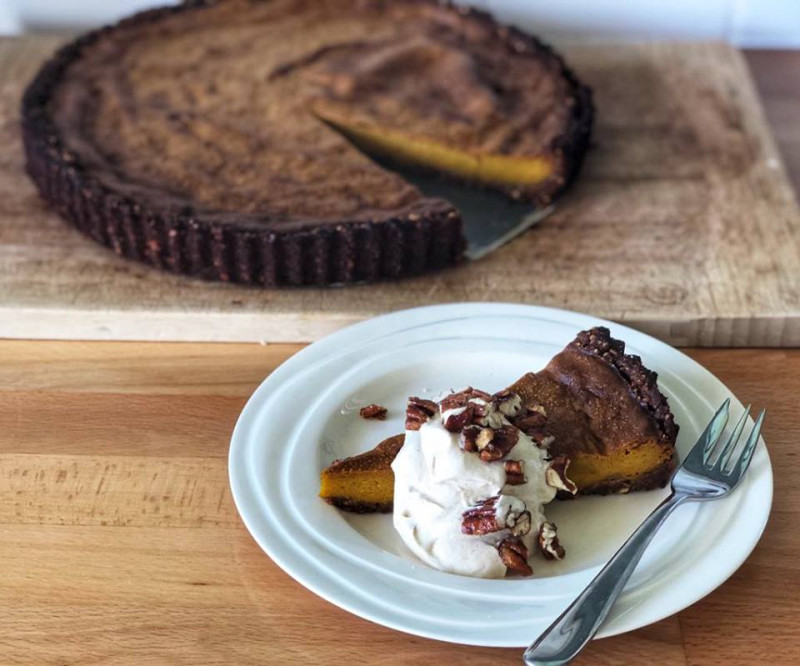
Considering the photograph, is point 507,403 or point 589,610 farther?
point 507,403

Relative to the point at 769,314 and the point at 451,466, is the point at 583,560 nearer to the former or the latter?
the point at 451,466

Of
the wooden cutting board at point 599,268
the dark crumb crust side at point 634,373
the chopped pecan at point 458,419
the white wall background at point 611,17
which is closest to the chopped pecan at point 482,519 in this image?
Answer: the chopped pecan at point 458,419

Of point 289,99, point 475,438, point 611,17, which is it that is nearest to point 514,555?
point 475,438

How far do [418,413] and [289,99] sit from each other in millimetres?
1171

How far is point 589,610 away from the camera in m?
1.33

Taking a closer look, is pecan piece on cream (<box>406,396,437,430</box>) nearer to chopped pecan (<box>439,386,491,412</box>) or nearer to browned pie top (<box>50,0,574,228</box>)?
chopped pecan (<box>439,386,491,412</box>)

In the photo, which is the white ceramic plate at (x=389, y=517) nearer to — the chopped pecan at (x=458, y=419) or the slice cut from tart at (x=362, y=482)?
the slice cut from tart at (x=362, y=482)

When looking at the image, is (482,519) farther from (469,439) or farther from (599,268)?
(599,268)

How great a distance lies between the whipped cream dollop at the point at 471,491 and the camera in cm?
142

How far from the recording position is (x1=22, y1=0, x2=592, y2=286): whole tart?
6.64 ft

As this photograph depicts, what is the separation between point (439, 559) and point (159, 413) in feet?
1.96

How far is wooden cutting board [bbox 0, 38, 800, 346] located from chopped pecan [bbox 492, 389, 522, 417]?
48 centimetres

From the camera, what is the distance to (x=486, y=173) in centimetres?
239

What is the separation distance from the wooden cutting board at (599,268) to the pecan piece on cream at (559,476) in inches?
21.1
